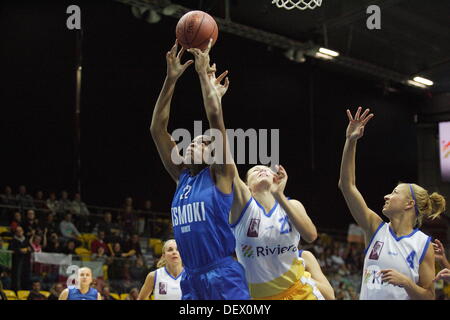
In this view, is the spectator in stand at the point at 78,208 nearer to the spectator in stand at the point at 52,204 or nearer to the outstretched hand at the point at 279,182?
the spectator in stand at the point at 52,204

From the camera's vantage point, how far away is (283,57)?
754 inches

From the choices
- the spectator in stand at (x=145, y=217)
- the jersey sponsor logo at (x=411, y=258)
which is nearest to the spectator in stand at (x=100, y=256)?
the spectator in stand at (x=145, y=217)

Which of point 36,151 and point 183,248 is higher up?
point 36,151

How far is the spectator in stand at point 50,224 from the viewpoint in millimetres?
12555

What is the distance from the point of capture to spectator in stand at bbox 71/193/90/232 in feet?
44.6

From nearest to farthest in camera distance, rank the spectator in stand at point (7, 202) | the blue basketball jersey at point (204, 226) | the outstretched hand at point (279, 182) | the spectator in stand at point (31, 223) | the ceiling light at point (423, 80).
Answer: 1. the blue basketball jersey at point (204, 226)
2. the outstretched hand at point (279, 182)
3. the spectator in stand at point (31, 223)
4. the spectator in stand at point (7, 202)
5. the ceiling light at point (423, 80)

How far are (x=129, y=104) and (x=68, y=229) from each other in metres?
4.61

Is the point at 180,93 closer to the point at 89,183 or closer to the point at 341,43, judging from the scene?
the point at 89,183

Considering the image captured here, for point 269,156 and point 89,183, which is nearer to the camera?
point 89,183

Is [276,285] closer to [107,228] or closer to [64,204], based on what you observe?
[107,228]

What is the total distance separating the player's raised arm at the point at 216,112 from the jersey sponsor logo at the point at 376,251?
1331 mm

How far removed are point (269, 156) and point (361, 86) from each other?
4.50 metres
